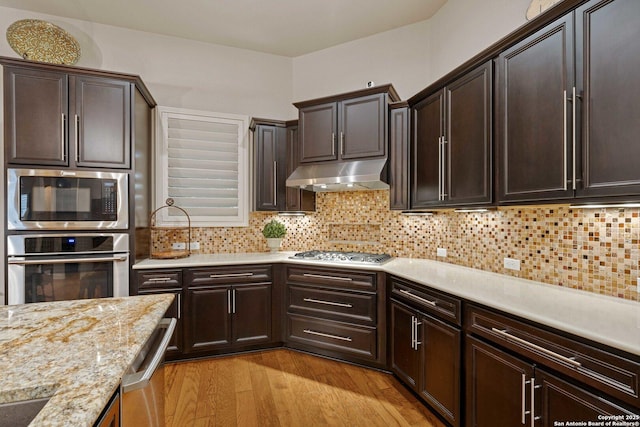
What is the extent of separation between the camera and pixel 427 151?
2.66m

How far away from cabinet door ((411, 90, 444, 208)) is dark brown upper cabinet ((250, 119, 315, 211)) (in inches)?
51.9

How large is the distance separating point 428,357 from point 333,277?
106cm

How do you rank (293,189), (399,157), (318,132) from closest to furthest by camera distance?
(399,157) → (318,132) → (293,189)

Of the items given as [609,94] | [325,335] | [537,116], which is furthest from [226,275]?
[609,94]

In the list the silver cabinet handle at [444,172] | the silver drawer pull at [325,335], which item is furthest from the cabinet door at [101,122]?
the silver cabinet handle at [444,172]

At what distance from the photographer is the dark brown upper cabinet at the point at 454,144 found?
81.7 inches

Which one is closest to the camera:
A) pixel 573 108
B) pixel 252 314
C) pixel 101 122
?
pixel 573 108

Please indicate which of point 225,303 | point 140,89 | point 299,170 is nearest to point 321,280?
point 225,303

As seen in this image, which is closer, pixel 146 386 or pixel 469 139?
pixel 146 386

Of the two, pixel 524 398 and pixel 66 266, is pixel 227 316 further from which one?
pixel 524 398

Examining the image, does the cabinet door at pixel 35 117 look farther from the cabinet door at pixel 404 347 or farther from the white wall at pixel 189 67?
the cabinet door at pixel 404 347

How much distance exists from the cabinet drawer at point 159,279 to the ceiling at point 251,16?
8.53ft

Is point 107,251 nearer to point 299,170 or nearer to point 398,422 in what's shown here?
point 299,170

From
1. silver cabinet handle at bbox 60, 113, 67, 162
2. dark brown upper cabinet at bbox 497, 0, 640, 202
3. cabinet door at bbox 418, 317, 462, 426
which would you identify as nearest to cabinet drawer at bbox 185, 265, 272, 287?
silver cabinet handle at bbox 60, 113, 67, 162
